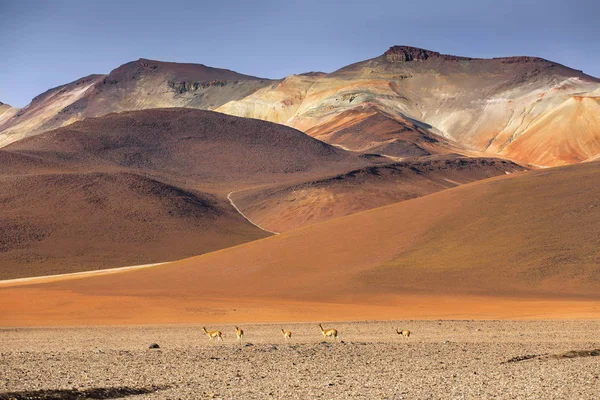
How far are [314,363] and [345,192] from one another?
95857 mm

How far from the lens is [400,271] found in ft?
159

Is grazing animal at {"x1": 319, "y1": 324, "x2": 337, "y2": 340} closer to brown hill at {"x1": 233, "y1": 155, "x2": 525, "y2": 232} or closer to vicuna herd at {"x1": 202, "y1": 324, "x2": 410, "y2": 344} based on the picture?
vicuna herd at {"x1": 202, "y1": 324, "x2": 410, "y2": 344}

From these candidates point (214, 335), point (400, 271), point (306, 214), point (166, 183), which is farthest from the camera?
point (166, 183)

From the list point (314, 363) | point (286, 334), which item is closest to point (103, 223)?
point (286, 334)

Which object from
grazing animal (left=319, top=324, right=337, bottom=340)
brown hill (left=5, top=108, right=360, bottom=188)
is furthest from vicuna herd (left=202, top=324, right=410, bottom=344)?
brown hill (left=5, top=108, right=360, bottom=188)

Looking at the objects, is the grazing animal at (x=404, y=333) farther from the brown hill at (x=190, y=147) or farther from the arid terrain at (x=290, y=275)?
the brown hill at (x=190, y=147)

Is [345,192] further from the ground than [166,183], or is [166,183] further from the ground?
[166,183]

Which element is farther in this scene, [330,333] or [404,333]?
[404,333]

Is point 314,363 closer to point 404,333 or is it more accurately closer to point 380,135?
point 404,333

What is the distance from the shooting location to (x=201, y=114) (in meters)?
169

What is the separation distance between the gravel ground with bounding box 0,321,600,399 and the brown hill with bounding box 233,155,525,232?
75.3 metres

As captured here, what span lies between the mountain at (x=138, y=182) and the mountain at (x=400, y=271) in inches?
1098

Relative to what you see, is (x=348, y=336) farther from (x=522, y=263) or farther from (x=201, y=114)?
(x=201, y=114)

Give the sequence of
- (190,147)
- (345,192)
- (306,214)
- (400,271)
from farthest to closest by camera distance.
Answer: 1. (190,147)
2. (345,192)
3. (306,214)
4. (400,271)
